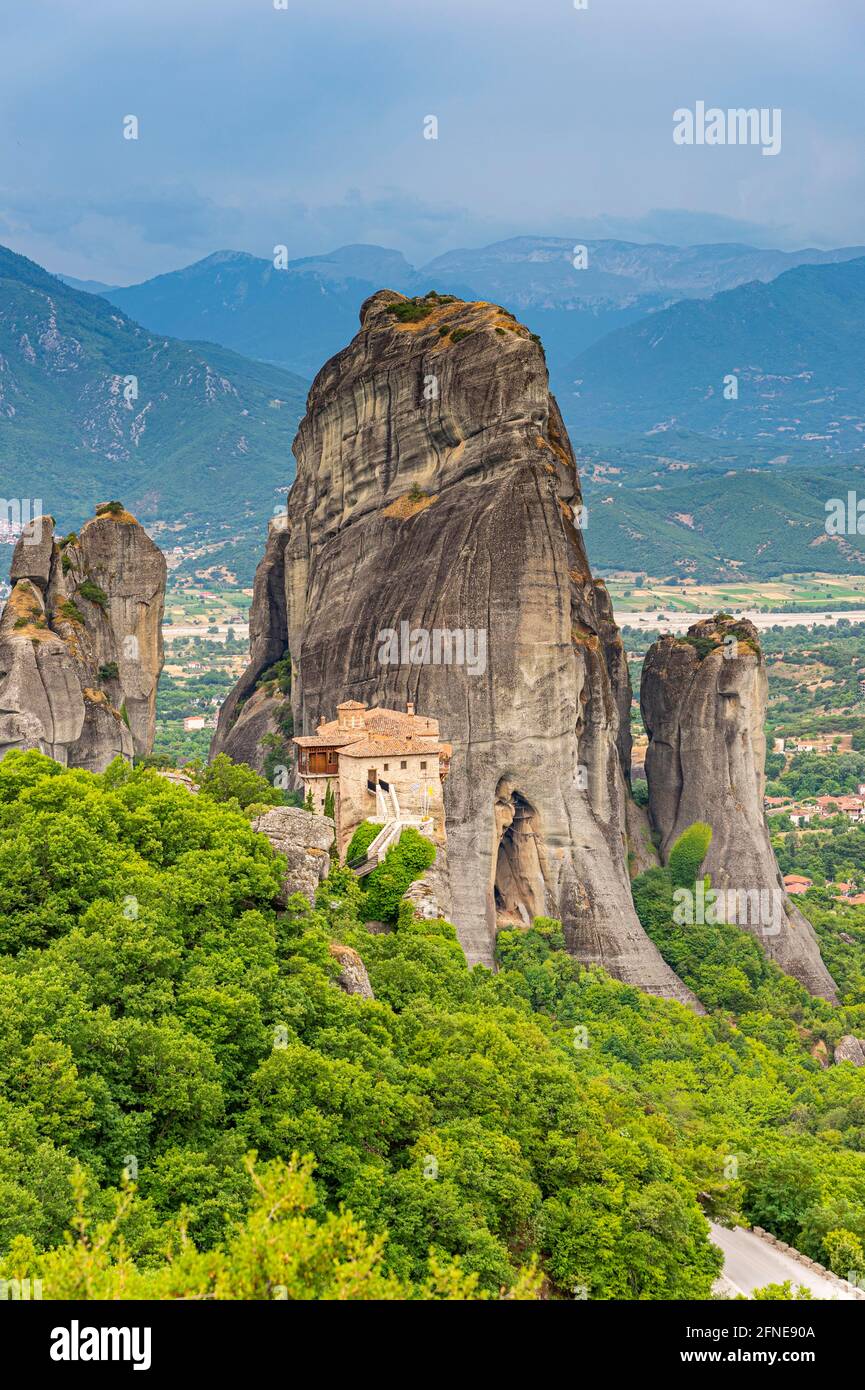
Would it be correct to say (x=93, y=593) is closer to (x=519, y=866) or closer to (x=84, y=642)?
(x=84, y=642)

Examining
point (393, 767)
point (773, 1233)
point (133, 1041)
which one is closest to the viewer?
point (133, 1041)

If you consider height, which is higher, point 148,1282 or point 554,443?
point 554,443

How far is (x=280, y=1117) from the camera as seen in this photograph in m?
29.0

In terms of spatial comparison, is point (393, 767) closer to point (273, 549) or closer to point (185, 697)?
point (273, 549)

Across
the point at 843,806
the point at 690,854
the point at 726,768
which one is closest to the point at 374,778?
the point at 690,854

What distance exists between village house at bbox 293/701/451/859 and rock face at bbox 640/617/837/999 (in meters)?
23.0

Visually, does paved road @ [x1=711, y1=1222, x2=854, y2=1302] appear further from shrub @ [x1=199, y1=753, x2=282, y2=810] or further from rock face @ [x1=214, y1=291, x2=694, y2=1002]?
rock face @ [x1=214, y1=291, x2=694, y2=1002]

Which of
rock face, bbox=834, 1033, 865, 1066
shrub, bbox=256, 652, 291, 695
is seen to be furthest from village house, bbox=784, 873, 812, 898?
shrub, bbox=256, 652, 291, 695

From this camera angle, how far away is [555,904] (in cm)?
6425

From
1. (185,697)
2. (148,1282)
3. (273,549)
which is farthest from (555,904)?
(185,697)

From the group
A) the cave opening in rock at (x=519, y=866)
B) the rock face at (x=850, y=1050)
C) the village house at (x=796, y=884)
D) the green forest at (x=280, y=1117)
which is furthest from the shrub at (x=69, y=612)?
the village house at (x=796, y=884)

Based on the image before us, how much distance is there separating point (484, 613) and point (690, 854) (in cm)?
1727

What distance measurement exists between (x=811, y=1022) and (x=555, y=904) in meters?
11.4

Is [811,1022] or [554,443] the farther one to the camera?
[554,443]
